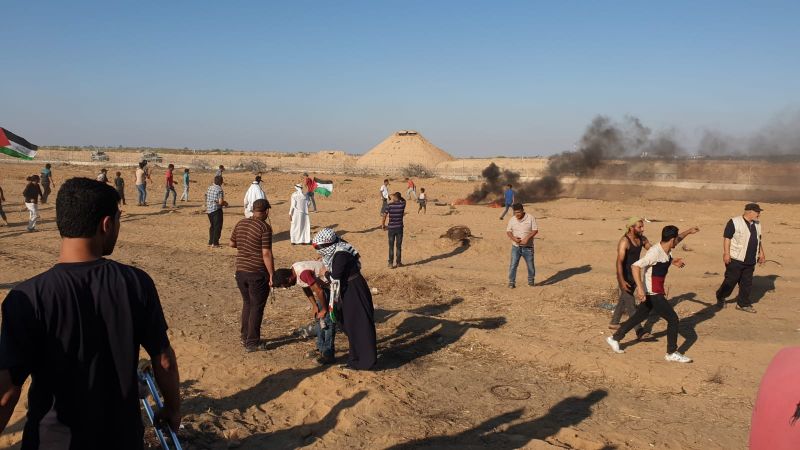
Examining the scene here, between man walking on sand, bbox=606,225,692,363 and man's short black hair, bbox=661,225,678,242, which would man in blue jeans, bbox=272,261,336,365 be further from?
man's short black hair, bbox=661,225,678,242

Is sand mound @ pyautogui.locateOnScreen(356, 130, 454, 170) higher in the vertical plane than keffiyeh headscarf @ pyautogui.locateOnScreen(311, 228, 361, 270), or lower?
higher

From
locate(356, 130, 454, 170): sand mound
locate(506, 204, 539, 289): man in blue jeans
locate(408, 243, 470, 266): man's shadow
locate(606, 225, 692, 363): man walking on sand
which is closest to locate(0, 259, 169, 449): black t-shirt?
locate(606, 225, 692, 363): man walking on sand

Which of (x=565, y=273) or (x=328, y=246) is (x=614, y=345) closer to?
(x=328, y=246)

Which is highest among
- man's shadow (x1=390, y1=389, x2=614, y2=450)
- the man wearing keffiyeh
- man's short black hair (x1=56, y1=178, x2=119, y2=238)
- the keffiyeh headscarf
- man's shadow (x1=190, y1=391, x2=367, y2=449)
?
man's short black hair (x1=56, y1=178, x2=119, y2=238)

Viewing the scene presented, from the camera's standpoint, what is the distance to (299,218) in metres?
16.1

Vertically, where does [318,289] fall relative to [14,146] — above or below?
below

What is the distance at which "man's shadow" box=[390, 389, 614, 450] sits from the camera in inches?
209

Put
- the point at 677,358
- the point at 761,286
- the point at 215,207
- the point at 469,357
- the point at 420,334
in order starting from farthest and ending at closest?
1. the point at 215,207
2. the point at 761,286
3. the point at 420,334
4. the point at 469,357
5. the point at 677,358

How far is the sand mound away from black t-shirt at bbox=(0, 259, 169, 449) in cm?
7877

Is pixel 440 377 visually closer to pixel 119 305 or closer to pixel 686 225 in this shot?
pixel 119 305

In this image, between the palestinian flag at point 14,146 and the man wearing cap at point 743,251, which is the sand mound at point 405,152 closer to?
the palestinian flag at point 14,146

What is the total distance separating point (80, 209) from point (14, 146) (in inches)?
541

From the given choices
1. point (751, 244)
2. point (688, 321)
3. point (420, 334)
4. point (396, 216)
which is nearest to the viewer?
point (420, 334)

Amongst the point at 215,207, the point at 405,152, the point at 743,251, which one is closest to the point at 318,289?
the point at 743,251
